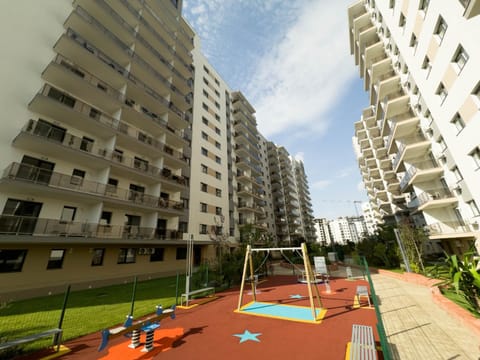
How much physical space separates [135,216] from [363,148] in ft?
171

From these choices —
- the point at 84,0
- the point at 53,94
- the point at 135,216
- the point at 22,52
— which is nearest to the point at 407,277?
the point at 135,216

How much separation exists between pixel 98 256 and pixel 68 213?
427 cm

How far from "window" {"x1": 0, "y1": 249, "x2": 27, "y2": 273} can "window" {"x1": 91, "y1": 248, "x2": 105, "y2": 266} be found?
4.13 meters

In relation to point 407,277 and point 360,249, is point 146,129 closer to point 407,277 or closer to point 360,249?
point 407,277

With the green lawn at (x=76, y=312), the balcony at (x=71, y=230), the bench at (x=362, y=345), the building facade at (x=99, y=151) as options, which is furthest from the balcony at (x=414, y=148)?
the balcony at (x=71, y=230)

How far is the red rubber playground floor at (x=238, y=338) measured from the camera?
5.44m

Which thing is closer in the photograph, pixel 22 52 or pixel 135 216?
pixel 22 52

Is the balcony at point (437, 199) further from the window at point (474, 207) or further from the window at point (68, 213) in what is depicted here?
the window at point (68, 213)

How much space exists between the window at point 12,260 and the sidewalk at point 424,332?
2001 cm

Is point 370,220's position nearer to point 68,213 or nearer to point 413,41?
point 413,41

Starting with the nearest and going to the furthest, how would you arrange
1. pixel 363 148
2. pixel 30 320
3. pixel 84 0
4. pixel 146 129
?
pixel 30 320, pixel 84 0, pixel 146 129, pixel 363 148

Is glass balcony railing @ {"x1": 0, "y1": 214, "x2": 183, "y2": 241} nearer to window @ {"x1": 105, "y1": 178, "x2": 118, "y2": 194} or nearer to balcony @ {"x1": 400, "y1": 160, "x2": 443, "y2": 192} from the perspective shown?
window @ {"x1": 105, "y1": 178, "x2": 118, "y2": 194}

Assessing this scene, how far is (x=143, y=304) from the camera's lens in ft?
34.4

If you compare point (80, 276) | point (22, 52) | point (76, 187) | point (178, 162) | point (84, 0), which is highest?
point (84, 0)
